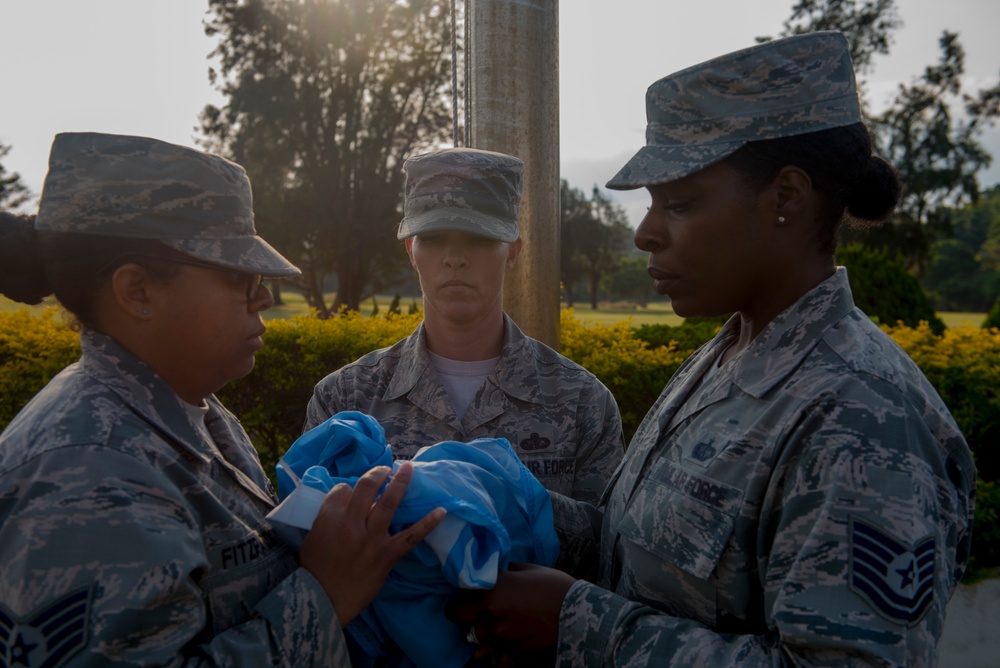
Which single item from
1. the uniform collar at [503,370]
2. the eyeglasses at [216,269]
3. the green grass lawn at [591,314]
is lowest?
the green grass lawn at [591,314]

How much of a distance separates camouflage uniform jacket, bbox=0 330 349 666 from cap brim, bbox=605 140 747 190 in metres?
1.08

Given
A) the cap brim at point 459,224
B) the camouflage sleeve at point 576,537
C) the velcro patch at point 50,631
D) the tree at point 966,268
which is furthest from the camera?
the tree at point 966,268

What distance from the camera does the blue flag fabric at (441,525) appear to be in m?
1.71

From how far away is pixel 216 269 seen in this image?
1721 mm

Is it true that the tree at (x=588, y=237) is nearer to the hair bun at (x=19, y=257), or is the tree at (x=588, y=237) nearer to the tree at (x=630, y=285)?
the tree at (x=630, y=285)

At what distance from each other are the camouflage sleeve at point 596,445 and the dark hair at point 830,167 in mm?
1257

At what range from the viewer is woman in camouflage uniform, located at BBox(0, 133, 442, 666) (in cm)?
132

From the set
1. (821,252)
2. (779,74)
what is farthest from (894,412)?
(779,74)

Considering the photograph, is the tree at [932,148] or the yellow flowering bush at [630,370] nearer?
the yellow flowering bush at [630,370]

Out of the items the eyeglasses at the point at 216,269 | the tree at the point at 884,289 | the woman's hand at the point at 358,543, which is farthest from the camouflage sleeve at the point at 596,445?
the tree at the point at 884,289

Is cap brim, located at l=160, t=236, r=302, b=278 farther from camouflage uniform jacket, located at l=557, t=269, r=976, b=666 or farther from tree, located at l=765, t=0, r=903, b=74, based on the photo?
tree, located at l=765, t=0, r=903, b=74

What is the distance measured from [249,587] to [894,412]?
4.19ft

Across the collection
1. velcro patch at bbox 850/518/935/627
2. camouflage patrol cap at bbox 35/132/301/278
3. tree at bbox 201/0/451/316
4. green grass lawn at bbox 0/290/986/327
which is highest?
tree at bbox 201/0/451/316

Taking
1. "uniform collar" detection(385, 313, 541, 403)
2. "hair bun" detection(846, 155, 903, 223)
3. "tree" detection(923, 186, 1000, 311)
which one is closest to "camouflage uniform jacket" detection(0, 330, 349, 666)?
"uniform collar" detection(385, 313, 541, 403)
